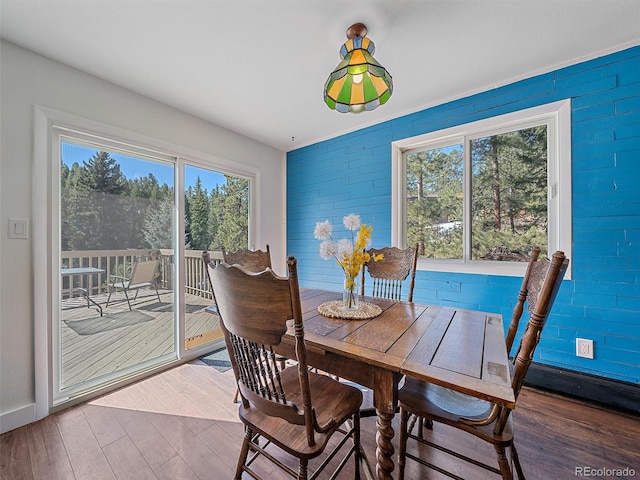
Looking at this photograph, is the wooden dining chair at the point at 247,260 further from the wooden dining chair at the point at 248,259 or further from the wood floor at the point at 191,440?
the wood floor at the point at 191,440

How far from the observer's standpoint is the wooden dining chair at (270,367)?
2.89ft

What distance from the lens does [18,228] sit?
5.69ft

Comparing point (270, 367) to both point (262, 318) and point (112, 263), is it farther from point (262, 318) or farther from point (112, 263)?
point (112, 263)

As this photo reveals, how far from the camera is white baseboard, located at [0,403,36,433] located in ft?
5.43

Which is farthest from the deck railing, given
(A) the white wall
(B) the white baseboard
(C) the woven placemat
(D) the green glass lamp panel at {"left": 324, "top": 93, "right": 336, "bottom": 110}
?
(D) the green glass lamp panel at {"left": 324, "top": 93, "right": 336, "bottom": 110}

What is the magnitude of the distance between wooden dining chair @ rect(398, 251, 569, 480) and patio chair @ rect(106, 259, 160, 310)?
2384mm

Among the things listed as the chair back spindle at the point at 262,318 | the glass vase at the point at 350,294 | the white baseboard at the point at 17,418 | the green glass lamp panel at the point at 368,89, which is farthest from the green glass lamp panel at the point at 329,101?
the white baseboard at the point at 17,418

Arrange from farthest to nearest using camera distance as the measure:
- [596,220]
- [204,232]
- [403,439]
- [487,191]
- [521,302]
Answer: [204,232]
[487,191]
[596,220]
[521,302]
[403,439]

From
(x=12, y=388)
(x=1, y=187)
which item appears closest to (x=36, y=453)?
(x=12, y=388)

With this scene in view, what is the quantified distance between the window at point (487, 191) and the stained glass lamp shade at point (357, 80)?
4.32 ft

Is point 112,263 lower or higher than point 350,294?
higher

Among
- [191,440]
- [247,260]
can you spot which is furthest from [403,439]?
[247,260]

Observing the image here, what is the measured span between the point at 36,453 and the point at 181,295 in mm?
1337

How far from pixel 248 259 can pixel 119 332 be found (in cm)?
139
